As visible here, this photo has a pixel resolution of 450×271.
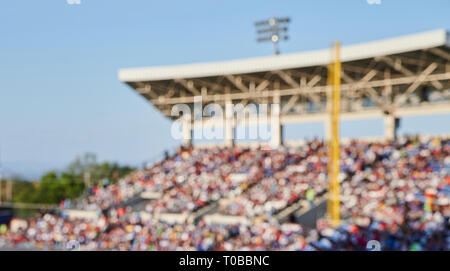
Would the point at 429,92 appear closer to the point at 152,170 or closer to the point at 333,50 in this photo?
the point at 333,50

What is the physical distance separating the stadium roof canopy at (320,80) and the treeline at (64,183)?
55.0ft

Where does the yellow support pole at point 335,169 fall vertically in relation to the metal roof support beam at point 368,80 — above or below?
below

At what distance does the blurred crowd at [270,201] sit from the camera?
9836 millimetres

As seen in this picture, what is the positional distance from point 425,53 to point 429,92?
273cm

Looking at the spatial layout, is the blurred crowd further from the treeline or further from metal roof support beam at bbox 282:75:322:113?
the treeline

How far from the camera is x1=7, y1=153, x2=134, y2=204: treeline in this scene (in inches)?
1559

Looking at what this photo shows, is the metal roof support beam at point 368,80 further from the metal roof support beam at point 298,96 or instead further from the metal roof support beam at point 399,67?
the metal roof support beam at point 298,96

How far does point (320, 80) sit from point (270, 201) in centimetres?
636

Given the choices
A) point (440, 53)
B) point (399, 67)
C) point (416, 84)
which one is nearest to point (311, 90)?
point (399, 67)

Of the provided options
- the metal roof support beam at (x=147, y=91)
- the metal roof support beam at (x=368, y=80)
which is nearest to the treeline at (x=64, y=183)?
the metal roof support beam at (x=147, y=91)

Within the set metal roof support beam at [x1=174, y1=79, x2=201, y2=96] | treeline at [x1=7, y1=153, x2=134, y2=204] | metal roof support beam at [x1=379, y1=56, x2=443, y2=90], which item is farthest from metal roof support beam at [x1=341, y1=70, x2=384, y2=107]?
treeline at [x1=7, y1=153, x2=134, y2=204]

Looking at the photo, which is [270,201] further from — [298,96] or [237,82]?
[237,82]
